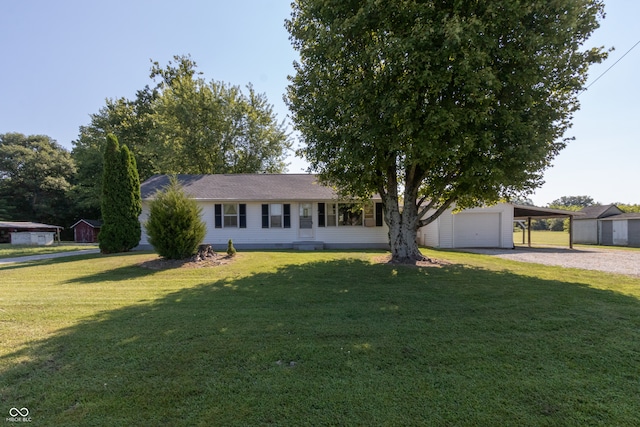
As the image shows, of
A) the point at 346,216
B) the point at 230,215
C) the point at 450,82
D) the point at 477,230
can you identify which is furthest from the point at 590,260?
the point at 230,215

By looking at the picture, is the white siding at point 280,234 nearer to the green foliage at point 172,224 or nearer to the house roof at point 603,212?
the green foliage at point 172,224

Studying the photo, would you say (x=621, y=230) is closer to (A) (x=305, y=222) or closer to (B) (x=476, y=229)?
(B) (x=476, y=229)

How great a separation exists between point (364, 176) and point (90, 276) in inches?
332

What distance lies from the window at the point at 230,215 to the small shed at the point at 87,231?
64.7 ft

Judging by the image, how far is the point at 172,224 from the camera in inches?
400

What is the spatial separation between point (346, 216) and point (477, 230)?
795cm

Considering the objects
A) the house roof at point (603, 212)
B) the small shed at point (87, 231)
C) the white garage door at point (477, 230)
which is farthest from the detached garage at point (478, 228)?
the small shed at point (87, 231)

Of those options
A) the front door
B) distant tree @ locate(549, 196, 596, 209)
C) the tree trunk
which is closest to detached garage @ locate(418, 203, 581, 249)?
the front door

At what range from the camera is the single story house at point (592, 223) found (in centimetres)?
2480

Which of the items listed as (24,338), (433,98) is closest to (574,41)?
(433,98)

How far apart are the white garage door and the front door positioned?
8.37 meters

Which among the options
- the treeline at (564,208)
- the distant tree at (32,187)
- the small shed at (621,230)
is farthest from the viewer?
the distant tree at (32,187)

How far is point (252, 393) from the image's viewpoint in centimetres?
284

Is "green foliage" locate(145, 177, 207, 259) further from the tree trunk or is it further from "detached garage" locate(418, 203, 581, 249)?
"detached garage" locate(418, 203, 581, 249)
